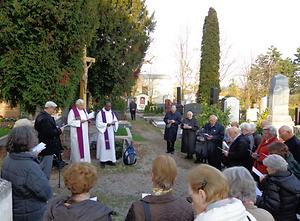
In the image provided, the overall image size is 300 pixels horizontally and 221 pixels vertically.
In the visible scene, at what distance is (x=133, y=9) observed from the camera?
70.7 ft

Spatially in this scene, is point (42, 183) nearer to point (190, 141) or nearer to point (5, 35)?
point (5, 35)

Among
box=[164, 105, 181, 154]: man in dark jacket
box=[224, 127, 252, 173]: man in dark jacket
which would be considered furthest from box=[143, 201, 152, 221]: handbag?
box=[164, 105, 181, 154]: man in dark jacket

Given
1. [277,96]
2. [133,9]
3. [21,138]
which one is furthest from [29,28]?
[133,9]

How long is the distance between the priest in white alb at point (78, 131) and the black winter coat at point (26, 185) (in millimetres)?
5914

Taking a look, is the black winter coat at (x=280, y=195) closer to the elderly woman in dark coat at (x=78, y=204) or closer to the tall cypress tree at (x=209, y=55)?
the elderly woman in dark coat at (x=78, y=204)

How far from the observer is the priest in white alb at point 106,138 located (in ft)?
35.0

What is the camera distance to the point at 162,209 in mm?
2926

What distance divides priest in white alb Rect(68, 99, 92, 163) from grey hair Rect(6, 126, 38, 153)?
569 centimetres

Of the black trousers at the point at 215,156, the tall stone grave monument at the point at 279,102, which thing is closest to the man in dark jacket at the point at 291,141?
the black trousers at the point at 215,156

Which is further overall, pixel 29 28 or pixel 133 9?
pixel 133 9

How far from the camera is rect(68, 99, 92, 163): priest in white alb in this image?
9875 millimetres

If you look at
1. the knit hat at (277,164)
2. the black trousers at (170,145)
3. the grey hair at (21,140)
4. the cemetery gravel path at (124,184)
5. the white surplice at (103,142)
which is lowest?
the cemetery gravel path at (124,184)

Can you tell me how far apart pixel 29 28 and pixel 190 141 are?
19.9 ft

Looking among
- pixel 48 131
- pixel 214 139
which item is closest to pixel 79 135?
pixel 48 131
